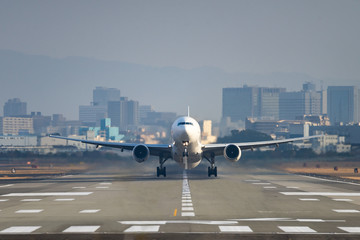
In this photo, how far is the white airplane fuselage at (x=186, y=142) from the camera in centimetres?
5047

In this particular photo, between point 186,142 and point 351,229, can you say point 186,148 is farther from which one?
point 351,229

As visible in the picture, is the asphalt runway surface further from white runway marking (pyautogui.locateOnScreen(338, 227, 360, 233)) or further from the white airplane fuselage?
the white airplane fuselage

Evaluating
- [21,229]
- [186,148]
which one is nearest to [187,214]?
[21,229]

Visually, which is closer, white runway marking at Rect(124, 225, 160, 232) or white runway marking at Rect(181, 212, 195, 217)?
white runway marking at Rect(124, 225, 160, 232)

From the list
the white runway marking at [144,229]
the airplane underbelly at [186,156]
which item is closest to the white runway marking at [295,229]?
the white runway marking at [144,229]

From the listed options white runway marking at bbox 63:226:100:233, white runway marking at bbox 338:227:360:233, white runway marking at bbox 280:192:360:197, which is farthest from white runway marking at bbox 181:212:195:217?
white runway marking at bbox 280:192:360:197

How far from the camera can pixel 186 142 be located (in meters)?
50.5

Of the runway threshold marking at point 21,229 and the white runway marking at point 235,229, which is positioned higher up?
the white runway marking at point 235,229

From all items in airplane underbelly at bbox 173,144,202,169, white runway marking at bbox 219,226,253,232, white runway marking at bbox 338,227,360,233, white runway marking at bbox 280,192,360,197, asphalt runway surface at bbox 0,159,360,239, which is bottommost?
white runway marking at bbox 280,192,360,197

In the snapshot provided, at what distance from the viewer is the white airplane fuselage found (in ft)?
166

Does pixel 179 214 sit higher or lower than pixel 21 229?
lower

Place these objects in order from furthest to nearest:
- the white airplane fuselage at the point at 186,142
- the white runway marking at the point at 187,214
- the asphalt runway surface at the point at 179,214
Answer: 1. the white airplane fuselage at the point at 186,142
2. the white runway marking at the point at 187,214
3. the asphalt runway surface at the point at 179,214

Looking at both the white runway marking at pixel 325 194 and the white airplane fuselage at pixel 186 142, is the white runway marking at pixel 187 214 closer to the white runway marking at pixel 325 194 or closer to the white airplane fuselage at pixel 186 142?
the white runway marking at pixel 325 194

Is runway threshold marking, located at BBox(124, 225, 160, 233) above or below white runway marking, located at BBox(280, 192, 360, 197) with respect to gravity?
above
